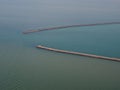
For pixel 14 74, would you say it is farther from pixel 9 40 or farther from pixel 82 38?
pixel 82 38

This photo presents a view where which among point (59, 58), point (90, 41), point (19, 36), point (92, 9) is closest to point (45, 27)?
point (19, 36)

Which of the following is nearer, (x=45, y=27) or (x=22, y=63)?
(x=22, y=63)

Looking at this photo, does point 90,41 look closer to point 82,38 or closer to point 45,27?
A: point 82,38

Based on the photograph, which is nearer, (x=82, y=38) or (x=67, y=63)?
(x=67, y=63)

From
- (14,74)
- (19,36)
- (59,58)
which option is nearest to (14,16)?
(19,36)

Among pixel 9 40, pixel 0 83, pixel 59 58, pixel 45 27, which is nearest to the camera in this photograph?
pixel 0 83

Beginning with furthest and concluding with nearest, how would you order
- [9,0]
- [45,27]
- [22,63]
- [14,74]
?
[9,0] < [45,27] < [22,63] < [14,74]
